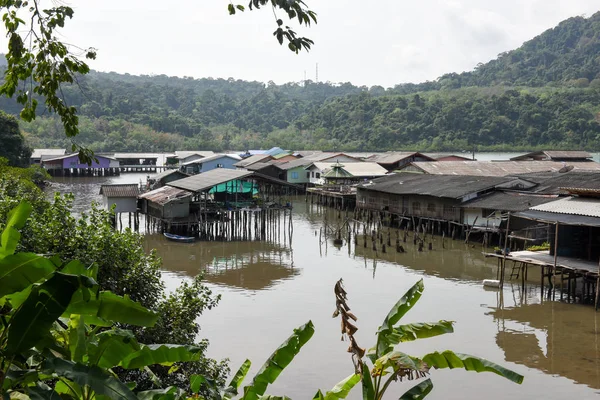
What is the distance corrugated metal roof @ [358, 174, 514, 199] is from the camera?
2886 centimetres

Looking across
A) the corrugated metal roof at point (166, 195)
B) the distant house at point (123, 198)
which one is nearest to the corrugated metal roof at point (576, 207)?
the corrugated metal roof at point (166, 195)

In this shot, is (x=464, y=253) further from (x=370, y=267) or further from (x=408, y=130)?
(x=408, y=130)

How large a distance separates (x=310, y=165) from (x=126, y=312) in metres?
46.6

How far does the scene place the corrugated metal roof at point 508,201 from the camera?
2562 centimetres

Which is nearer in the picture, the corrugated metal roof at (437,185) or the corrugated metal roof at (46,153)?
the corrugated metal roof at (437,185)

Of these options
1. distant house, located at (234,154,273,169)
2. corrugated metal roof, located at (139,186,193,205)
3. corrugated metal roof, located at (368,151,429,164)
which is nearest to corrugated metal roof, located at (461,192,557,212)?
corrugated metal roof, located at (139,186,193,205)

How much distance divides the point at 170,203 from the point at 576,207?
16137 millimetres

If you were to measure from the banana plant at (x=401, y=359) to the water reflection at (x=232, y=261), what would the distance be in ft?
46.4

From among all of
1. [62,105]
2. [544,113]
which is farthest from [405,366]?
[544,113]

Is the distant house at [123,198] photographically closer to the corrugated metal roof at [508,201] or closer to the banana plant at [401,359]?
the corrugated metal roof at [508,201]

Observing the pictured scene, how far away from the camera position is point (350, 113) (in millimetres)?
89062

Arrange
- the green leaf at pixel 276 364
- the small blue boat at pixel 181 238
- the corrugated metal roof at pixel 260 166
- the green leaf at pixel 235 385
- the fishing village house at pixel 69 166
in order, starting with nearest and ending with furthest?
1. the green leaf at pixel 276 364
2. the green leaf at pixel 235 385
3. the small blue boat at pixel 181 238
4. the corrugated metal roof at pixel 260 166
5. the fishing village house at pixel 69 166

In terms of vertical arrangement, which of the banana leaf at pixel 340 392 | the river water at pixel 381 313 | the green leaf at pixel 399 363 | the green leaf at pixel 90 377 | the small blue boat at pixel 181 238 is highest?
the green leaf at pixel 90 377

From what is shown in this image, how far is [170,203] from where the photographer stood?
90.8ft
